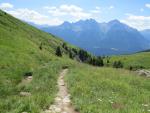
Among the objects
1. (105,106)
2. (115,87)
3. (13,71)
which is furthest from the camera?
(13,71)

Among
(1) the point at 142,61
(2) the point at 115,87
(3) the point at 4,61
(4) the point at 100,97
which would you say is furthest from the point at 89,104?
(1) the point at 142,61

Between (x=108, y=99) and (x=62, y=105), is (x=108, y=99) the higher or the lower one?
the higher one

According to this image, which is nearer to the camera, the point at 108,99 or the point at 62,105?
the point at 62,105

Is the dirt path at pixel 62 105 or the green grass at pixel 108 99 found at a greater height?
the green grass at pixel 108 99

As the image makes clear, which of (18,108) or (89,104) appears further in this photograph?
(89,104)

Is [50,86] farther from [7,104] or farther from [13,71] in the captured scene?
[13,71]

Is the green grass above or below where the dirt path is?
above

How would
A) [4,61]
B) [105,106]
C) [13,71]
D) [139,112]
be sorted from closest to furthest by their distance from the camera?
[139,112]
[105,106]
[13,71]
[4,61]

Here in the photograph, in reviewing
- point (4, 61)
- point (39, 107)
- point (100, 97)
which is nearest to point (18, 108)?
point (39, 107)

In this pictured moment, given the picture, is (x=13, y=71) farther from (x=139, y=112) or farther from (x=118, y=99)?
(x=139, y=112)

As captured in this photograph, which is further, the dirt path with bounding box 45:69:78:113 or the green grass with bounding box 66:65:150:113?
the dirt path with bounding box 45:69:78:113

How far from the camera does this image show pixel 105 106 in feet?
53.3

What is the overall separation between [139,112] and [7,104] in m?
7.17

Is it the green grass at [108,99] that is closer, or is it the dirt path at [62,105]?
the green grass at [108,99]
